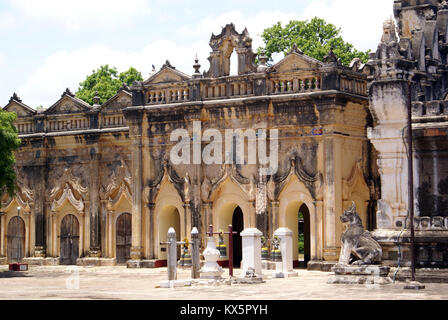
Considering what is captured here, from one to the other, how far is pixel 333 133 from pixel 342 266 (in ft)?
28.6

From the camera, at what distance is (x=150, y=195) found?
3628 centimetres

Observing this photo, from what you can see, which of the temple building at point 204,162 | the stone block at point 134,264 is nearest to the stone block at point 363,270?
the temple building at point 204,162

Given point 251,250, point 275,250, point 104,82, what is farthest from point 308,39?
point 251,250

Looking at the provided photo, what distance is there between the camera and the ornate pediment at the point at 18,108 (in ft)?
132

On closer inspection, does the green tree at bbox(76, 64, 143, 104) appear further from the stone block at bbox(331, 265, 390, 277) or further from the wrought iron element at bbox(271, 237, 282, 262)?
the stone block at bbox(331, 265, 390, 277)

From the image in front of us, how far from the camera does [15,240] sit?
40281 mm

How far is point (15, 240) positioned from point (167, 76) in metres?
10.2

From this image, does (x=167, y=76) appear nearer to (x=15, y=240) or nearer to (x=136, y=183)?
(x=136, y=183)

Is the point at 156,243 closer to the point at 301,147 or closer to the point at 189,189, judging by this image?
the point at 189,189

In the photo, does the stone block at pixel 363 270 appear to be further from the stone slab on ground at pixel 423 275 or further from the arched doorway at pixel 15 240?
the arched doorway at pixel 15 240

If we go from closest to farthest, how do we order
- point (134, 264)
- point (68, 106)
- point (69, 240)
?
point (134, 264) < point (69, 240) < point (68, 106)

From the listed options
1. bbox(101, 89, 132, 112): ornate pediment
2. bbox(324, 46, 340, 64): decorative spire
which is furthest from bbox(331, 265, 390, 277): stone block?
bbox(101, 89, 132, 112): ornate pediment

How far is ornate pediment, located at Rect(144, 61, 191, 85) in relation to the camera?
3591 cm
